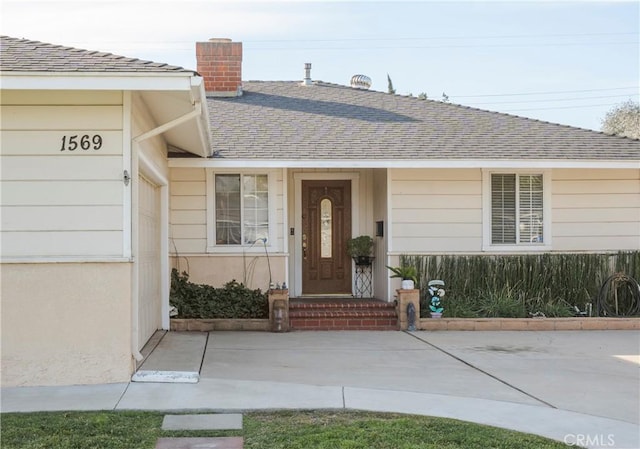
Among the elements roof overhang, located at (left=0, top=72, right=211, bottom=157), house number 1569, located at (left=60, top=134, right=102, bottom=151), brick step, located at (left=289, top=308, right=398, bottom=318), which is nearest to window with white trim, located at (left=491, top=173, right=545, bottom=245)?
brick step, located at (left=289, top=308, right=398, bottom=318)

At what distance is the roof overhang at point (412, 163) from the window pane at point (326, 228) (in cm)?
212

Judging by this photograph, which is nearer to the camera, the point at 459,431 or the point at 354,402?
the point at 459,431

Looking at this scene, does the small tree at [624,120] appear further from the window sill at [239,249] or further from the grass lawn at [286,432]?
the grass lawn at [286,432]

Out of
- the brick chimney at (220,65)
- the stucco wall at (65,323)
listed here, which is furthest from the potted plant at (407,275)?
the brick chimney at (220,65)

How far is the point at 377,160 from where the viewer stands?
41.2ft

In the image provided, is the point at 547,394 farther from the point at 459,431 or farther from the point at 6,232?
the point at 6,232

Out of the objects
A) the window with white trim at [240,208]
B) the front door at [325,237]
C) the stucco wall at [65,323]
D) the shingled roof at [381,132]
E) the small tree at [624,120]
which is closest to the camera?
the stucco wall at [65,323]

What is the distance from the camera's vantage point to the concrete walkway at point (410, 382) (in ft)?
20.8

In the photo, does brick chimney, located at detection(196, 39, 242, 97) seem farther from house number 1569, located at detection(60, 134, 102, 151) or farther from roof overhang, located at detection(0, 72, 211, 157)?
house number 1569, located at detection(60, 134, 102, 151)

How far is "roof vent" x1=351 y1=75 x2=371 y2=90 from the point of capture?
59.3ft

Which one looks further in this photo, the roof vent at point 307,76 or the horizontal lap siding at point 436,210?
the roof vent at point 307,76

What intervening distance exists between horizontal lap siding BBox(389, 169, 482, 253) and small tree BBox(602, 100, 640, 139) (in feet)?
64.1

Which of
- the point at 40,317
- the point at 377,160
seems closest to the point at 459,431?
the point at 40,317

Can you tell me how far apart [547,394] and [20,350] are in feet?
17.3
